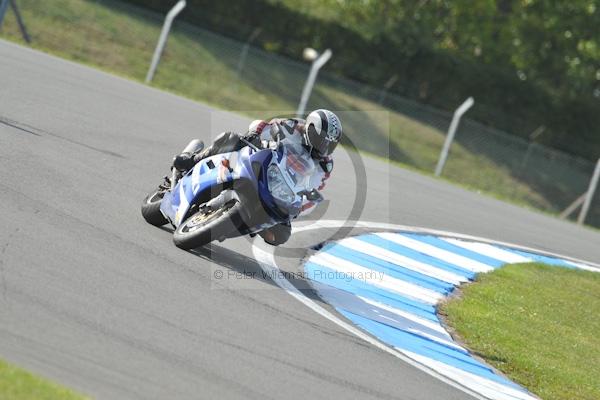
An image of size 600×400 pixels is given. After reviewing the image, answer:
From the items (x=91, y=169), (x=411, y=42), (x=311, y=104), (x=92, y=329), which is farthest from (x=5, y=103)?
(x=411, y=42)

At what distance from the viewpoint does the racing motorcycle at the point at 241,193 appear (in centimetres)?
890

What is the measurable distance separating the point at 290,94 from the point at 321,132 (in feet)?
65.4

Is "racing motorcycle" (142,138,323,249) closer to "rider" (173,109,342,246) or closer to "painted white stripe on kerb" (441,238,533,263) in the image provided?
"rider" (173,109,342,246)

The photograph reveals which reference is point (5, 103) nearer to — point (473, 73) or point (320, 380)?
point (320, 380)

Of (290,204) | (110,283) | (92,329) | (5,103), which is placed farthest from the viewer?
(5,103)

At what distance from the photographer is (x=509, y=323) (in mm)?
11070

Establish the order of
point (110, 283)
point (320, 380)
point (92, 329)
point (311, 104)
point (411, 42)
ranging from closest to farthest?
point (92, 329) < point (320, 380) < point (110, 283) < point (311, 104) < point (411, 42)

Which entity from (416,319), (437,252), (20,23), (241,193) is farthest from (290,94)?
(241,193)

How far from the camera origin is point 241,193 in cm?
892

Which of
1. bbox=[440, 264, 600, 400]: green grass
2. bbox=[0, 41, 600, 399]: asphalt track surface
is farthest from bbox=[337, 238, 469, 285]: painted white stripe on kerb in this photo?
bbox=[0, 41, 600, 399]: asphalt track surface

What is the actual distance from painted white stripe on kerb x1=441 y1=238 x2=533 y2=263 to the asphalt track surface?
1.95 metres

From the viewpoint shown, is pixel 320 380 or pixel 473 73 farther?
pixel 473 73

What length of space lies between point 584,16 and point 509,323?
25.9 meters

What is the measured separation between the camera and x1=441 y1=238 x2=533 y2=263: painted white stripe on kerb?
1493 cm
